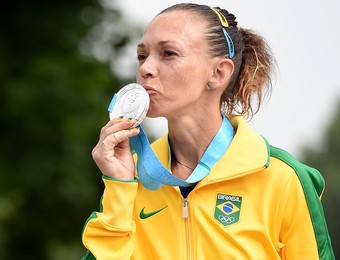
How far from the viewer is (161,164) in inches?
200

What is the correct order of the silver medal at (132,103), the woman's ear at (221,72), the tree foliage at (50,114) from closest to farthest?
1. the silver medal at (132,103)
2. the woman's ear at (221,72)
3. the tree foliage at (50,114)

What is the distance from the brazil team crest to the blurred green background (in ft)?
44.5

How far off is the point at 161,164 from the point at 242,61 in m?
0.85

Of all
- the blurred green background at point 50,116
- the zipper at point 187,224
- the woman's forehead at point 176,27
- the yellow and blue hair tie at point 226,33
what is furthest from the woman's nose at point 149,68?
the blurred green background at point 50,116

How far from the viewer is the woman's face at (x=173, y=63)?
5.13 m

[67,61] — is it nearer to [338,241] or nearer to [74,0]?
[74,0]

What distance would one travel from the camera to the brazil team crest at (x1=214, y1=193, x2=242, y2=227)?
5.14 m

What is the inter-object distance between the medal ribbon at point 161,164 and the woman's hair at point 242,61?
0.23 meters

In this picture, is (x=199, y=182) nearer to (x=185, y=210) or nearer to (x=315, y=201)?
(x=185, y=210)

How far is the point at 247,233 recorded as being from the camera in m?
5.09

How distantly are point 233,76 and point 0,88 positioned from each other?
45.1 feet

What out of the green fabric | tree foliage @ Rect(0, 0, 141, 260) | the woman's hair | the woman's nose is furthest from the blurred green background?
the green fabric

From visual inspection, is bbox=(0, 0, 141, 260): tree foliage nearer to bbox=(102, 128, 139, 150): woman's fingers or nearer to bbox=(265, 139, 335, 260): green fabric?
bbox=(102, 128, 139, 150): woman's fingers

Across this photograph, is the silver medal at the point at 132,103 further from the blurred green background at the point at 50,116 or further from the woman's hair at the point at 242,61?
the blurred green background at the point at 50,116
